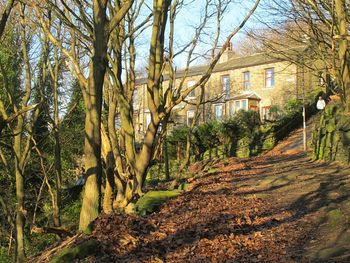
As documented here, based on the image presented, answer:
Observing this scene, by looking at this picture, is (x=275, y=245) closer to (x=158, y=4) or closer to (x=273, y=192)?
(x=273, y=192)

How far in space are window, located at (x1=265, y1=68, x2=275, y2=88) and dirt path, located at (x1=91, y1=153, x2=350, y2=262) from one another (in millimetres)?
28144

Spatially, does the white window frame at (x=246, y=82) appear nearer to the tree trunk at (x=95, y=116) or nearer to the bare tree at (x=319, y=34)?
the bare tree at (x=319, y=34)

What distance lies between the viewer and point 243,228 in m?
7.62

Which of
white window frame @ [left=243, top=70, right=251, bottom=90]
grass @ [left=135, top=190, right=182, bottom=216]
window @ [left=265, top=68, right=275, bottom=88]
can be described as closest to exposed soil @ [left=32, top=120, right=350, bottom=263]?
grass @ [left=135, top=190, right=182, bottom=216]

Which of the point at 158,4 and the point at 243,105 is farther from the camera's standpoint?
the point at 243,105

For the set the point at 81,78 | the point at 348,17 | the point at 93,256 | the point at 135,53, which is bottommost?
the point at 93,256

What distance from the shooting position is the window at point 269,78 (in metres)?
38.6

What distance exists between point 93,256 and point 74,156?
1571cm

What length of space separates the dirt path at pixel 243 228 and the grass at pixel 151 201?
22 cm

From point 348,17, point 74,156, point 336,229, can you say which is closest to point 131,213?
point 336,229

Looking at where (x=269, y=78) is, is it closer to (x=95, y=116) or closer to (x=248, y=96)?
(x=248, y=96)

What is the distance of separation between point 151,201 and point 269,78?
3082 centimetres

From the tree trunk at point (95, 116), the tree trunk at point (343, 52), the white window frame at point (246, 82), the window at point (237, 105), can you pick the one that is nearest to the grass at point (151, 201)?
the tree trunk at point (95, 116)

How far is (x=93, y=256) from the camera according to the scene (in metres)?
6.55
